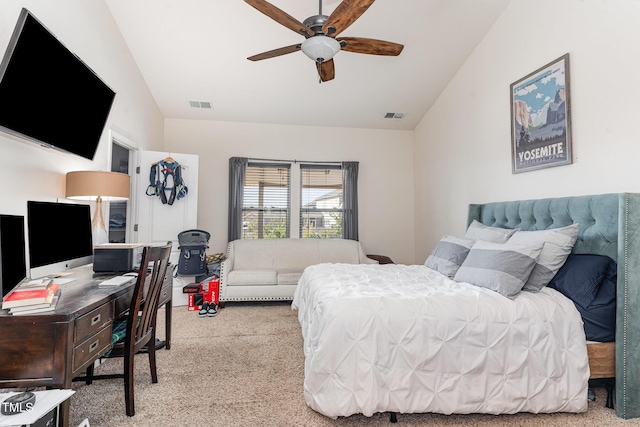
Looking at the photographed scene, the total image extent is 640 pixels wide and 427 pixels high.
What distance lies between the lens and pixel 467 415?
186cm

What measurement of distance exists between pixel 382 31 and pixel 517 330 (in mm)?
3238

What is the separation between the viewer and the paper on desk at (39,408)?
1.10 metres

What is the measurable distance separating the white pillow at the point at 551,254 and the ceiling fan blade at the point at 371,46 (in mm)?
1866

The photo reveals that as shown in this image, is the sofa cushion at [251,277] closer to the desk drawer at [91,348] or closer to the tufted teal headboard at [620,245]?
the desk drawer at [91,348]

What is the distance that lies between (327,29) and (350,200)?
340 centimetres

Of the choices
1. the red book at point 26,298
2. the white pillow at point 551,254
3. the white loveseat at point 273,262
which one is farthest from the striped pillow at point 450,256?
the red book at point 26,298

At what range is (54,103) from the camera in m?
2.14

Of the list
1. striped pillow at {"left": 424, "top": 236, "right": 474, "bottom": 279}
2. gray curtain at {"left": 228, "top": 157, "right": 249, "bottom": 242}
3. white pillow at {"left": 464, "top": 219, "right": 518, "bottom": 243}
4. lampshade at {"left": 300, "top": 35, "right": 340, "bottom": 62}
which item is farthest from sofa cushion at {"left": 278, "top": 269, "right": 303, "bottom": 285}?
lampshade at {"left": 300, "top": 35, "right": 340, "bottom": 62}

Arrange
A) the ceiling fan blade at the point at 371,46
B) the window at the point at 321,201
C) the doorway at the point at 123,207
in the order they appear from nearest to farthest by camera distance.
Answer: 1. the ceiling fan blade at the point at 371,46
2. the doorway at the point at 123,207
3. the window at the point at 321,201

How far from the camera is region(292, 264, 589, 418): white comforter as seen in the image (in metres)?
1.70

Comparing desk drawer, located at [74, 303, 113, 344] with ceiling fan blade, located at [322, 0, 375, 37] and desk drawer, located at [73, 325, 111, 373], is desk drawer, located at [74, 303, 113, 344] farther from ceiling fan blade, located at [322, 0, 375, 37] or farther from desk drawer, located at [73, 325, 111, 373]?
ceiling fan blade, located at [322, 0, 375, 37]

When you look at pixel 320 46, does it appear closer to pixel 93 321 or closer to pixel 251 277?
pixel 93 321

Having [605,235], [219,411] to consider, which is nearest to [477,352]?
[605,235]

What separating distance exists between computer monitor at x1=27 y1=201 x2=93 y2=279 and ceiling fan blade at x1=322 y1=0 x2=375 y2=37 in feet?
7.17
